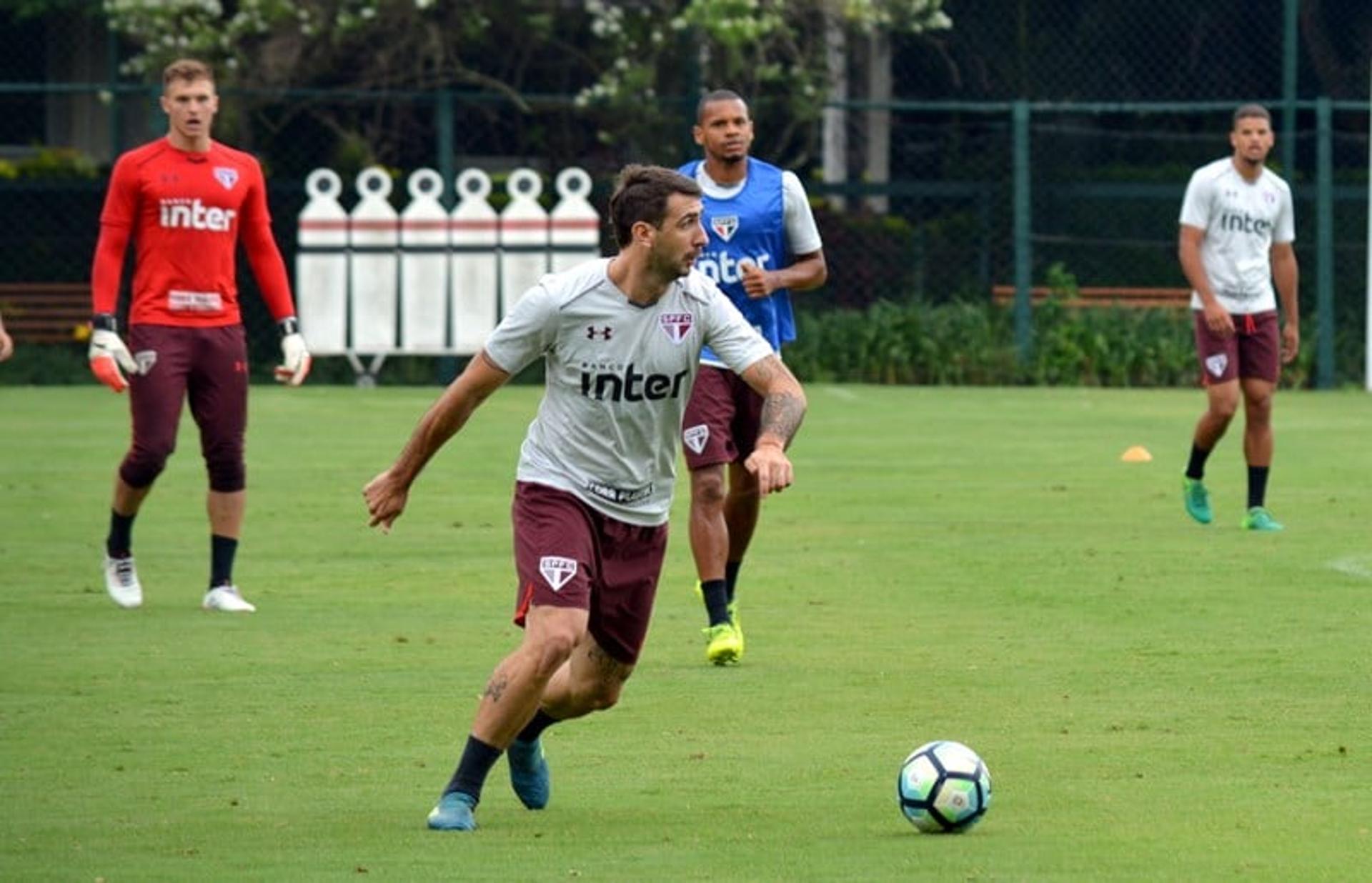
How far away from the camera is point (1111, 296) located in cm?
2666

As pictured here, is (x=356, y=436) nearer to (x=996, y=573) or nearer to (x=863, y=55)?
(x=996, y=573)

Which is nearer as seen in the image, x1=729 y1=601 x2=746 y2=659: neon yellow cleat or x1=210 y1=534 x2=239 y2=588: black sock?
x1=729 y1=601 x2=746 y2=659: neon yellow cleat

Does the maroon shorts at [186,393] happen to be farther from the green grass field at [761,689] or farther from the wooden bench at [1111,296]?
the wooden bench at [1111,296]

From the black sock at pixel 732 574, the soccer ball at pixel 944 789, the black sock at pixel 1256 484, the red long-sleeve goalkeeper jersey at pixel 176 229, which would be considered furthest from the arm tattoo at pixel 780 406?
the black sock at pixel 1256 484

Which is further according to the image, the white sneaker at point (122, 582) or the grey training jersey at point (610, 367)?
the white sneaker at point (122, 582)

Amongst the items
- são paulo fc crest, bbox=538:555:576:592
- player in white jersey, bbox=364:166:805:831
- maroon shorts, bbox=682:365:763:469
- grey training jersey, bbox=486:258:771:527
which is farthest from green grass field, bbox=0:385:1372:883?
grey training jersey, bbox=486:258:771:527

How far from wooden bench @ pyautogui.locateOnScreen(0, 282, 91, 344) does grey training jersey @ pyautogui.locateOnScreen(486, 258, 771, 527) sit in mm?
18974

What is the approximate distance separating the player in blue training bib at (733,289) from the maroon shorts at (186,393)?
2.08 metres

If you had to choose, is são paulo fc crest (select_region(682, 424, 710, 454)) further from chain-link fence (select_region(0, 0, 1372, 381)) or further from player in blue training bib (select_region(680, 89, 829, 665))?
chain-link fence (select_region(0, 0, 1372, 381))

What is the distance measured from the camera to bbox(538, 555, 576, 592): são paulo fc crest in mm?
7301

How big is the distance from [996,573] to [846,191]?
14.4 meters

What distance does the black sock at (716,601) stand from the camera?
33.3 ft

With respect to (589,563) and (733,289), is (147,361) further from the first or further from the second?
(589,563)

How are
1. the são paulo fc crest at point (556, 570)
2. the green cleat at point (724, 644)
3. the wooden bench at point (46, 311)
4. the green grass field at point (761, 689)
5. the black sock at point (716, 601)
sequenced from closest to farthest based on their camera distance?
the green grass field at point (761, 689), the são paulo fc crest at point (556, 570), the green cleat at point (724, 644), the black sock at point (716, 601), the wooden bench at point (46, 311)
